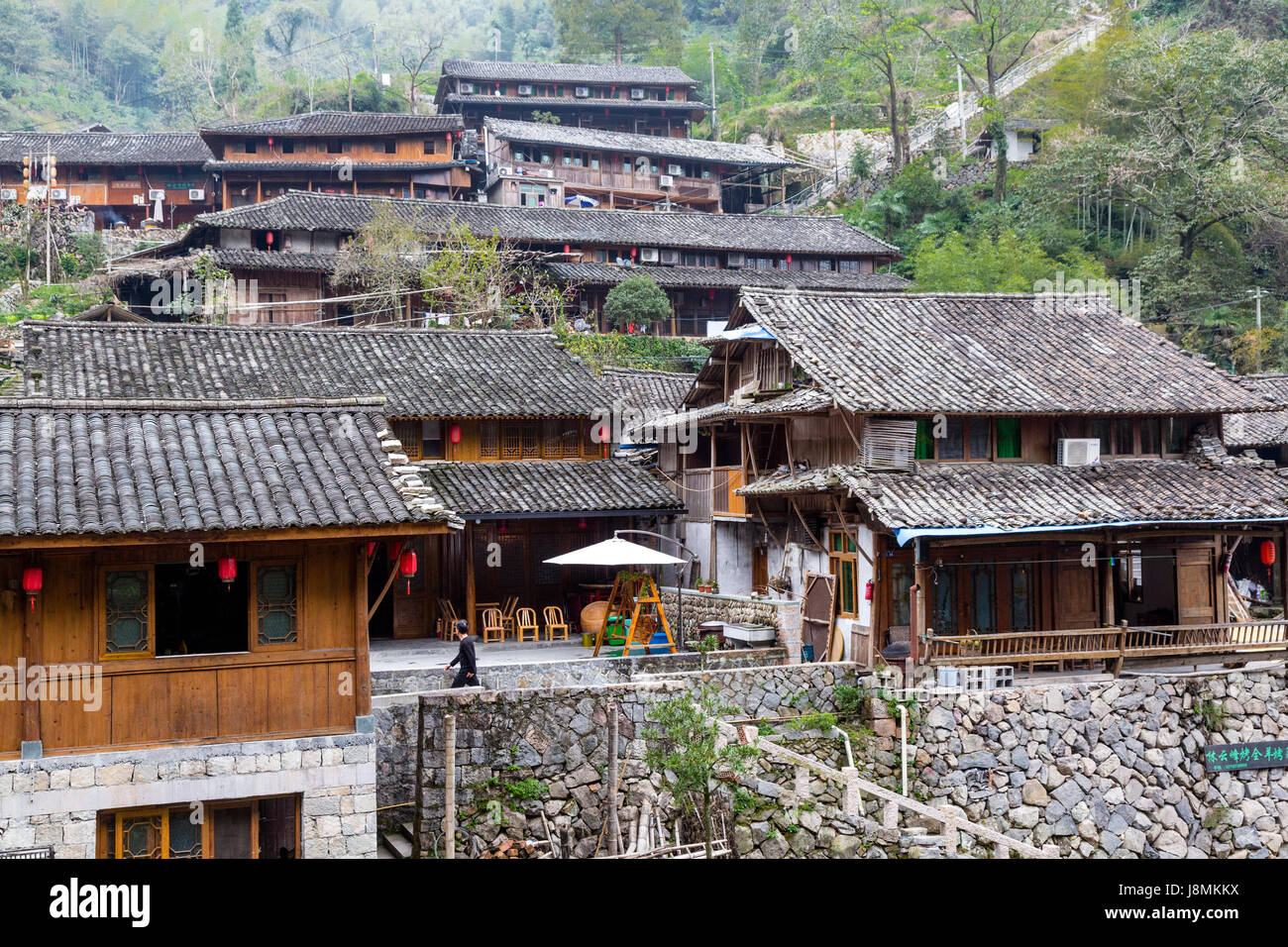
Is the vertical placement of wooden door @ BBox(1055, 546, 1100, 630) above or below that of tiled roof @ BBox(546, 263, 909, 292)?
below

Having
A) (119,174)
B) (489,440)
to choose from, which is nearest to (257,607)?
(489,440)

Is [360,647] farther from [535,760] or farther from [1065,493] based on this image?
[1065,493]

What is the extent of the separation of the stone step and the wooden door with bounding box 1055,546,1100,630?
13.2 meters

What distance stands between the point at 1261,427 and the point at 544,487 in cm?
2194

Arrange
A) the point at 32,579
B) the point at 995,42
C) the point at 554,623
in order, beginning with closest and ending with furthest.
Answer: the point at 32,579, the point at 554,623, the point at 995,42

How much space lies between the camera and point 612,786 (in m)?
16.8

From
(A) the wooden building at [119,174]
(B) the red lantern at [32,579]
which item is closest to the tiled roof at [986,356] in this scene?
(B) the red lantern at [32,579]

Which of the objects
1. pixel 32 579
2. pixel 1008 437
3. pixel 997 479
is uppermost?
pixel 1008 437

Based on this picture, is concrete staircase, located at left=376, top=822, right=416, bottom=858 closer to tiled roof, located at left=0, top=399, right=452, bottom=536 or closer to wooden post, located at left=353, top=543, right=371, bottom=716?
wooden post, located at left=353, top=543, right=371, bottom=716

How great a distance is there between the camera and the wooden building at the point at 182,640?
39.2 feet

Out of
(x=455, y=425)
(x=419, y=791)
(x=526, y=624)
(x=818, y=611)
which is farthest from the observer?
(x=455, y=425)

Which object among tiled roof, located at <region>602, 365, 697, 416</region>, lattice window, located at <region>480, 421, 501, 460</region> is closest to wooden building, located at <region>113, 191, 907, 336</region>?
tiled roof, located at <region>602, 365, 697, 416</region>

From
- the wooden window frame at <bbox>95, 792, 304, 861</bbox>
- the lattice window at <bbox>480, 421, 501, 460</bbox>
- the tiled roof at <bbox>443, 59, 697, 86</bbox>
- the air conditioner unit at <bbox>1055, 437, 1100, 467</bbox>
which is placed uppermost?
the tiled roof at <bbox>443, 59, 697, 86</bbox>

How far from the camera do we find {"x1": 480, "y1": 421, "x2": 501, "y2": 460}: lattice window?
88.8 ft
